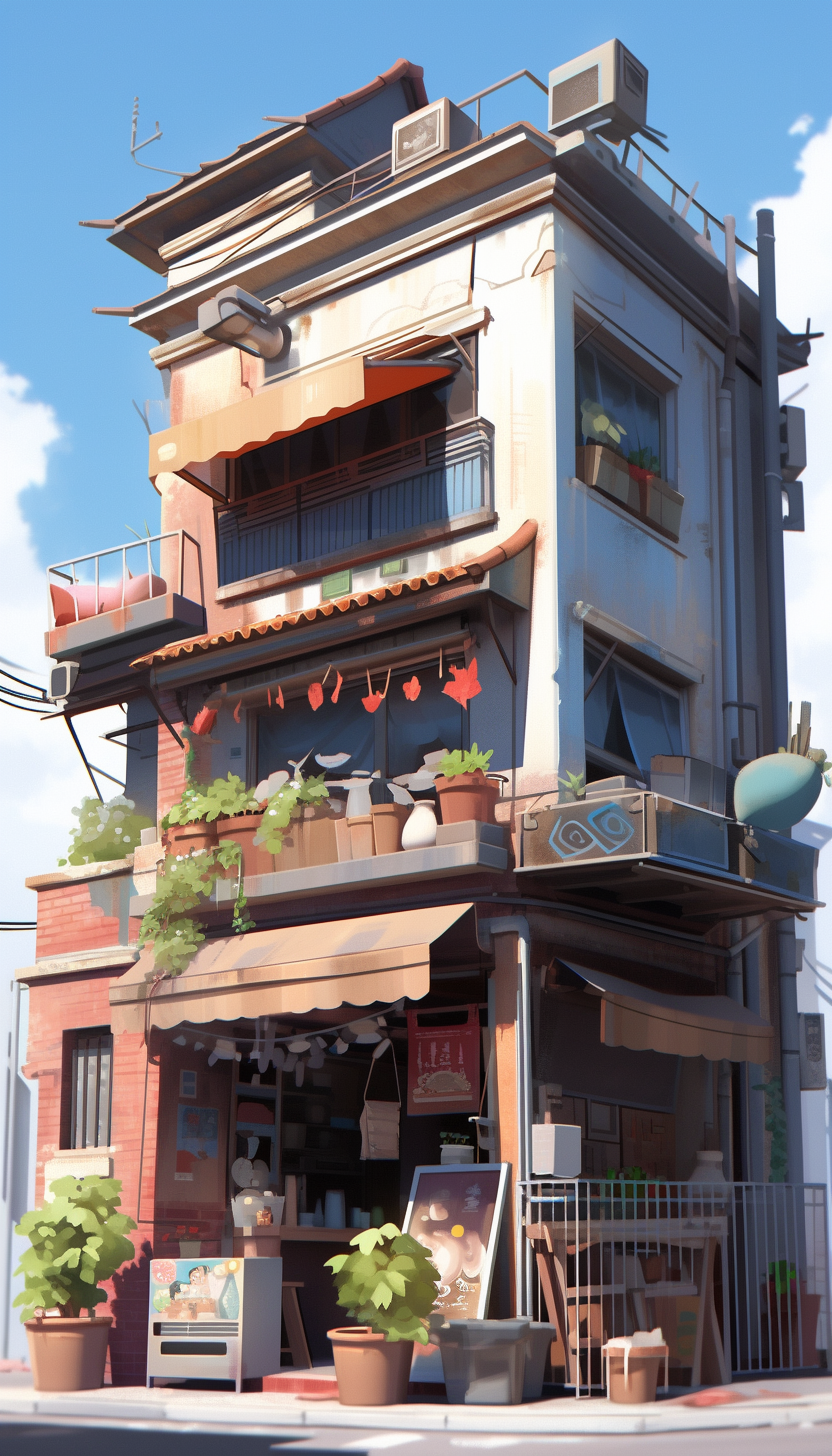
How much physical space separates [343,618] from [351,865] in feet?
8.42

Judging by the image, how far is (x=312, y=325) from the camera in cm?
1722

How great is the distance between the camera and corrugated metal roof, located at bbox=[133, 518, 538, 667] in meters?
13.9

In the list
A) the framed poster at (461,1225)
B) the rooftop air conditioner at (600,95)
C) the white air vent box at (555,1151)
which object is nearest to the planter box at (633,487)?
the rooftop air conditioner at (600,95)

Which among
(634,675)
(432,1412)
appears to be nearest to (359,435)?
(634,675)

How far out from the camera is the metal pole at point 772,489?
17.7 m

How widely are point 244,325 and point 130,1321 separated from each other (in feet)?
34.3

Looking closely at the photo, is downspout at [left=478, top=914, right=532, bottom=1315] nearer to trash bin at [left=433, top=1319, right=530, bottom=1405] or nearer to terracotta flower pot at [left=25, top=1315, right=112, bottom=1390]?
trash bin at [left=433, top=1319, right=530, bottom=1405]

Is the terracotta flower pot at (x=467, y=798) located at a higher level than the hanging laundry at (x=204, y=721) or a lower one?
lower

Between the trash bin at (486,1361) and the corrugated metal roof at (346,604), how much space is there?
6.36 metres

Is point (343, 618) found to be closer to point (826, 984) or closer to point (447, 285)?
point (447, 285)

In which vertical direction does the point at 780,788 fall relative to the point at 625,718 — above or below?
below

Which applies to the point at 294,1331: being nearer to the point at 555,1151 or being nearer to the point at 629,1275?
the point at 629,1275

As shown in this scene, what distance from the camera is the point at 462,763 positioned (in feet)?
45.3

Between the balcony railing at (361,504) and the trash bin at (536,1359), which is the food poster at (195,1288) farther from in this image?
the balcony railing at (361,504)
